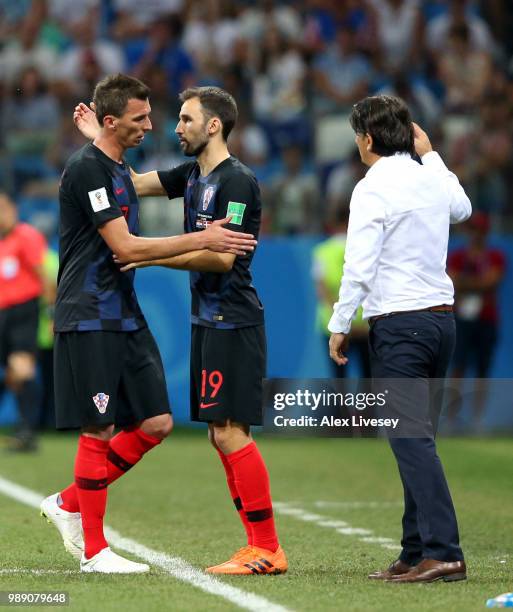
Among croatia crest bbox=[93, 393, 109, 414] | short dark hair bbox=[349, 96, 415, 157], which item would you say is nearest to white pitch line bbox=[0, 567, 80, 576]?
croatia crest bbox=[93, 393, 109, 414]

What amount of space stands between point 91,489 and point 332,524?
239cm

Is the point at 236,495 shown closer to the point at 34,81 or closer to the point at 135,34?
the point at 34,81

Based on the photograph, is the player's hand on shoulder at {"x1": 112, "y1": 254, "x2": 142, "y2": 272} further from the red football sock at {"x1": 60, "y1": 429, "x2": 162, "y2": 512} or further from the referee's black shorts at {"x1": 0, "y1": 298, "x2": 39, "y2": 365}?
the referee's black shorts at {"x1": 0, "y1": 298, "x2": 39, "y2": 365}

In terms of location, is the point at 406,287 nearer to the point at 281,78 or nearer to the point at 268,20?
the point at 281,78

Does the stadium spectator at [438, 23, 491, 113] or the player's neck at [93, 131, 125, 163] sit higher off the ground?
the stadium spectator at [438, 23, 491, 113]

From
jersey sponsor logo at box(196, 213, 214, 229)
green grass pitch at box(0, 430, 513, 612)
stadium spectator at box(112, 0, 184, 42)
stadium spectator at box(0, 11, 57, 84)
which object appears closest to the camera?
green grass pitch at box(0, 430, 513, 612)

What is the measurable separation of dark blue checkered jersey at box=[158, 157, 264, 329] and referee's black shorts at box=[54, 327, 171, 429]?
1.07 feet

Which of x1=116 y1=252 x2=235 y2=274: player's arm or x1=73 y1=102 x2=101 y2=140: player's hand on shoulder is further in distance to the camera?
x1=73 y1=102 x2=101 y2=140: player's hand on shoulder

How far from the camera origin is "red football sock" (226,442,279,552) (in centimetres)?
609

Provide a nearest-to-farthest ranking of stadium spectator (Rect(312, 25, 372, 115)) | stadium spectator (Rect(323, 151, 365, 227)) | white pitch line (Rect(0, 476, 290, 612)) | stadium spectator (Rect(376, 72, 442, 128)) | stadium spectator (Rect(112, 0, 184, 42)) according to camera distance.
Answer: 1. white pitch line (Rect(0, 476, 290, 612))
2. stadium spectator (Rect(323, 151, 365, 227))
3. stadium spectator (Rect(376, 72, 442, 128))
4. stadium spectator (Rect(312, 25, 372, 115))
5. stadium spectator (Rect(112, 0, 184, 42))

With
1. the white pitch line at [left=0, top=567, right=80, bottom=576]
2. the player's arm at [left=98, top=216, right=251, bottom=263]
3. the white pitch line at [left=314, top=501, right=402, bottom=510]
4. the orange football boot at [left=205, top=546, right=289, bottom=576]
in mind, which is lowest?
the white pitch line at [left=314, top=501, right=402, bottom=510]

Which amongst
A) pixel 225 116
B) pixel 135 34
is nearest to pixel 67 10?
pixel 135 34

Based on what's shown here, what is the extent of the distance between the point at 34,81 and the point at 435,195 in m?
10.8

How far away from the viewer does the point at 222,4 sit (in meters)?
17.2
